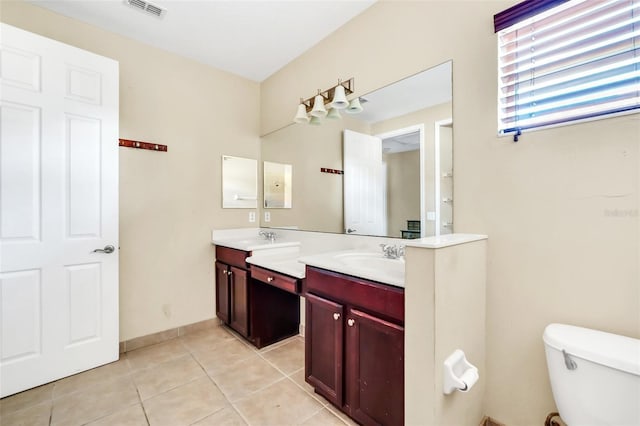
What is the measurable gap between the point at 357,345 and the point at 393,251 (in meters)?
0.63

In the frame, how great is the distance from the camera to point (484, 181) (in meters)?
1.45

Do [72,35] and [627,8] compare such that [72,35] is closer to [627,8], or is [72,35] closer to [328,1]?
[328,1]

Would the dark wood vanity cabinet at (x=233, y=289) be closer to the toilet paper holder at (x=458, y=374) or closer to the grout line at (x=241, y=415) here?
the grout line at (x=241, y=415)

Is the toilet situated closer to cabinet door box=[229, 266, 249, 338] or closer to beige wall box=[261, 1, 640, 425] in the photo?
beige wall box=[261, 1, 640, 425]

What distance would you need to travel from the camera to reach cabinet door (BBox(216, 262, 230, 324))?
2.68m

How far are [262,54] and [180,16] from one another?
74cm

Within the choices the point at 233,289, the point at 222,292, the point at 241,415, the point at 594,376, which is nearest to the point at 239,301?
the point at 233,289

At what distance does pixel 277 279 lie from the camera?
201cm

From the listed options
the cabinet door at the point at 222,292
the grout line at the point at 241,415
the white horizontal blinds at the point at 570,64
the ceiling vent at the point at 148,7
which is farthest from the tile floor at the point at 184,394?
the ceiling vent at the point at 148,7

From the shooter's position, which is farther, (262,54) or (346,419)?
(262,54)

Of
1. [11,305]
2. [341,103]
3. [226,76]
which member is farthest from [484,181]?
[11,305]

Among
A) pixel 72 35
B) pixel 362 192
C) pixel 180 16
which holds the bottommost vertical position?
pixel 362 192

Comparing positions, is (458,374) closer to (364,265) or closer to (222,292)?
(364,265)

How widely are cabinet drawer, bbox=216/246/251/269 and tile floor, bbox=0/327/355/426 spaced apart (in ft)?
2.45
